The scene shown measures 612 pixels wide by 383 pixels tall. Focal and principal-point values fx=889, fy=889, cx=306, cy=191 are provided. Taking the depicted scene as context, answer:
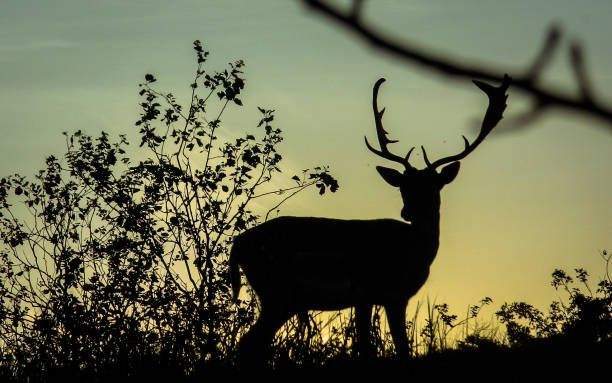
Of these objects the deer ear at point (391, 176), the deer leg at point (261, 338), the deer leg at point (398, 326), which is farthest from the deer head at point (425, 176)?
the deer leg at point (261, 338)

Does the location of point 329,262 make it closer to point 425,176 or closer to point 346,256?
point 346,256

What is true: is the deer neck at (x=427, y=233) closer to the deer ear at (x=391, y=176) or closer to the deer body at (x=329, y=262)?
the deer body at (x=329, y=262)

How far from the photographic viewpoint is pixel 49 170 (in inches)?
357

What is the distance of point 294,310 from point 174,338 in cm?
120

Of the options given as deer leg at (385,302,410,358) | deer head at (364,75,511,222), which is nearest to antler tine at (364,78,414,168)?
deer head at (364,75,511,222)

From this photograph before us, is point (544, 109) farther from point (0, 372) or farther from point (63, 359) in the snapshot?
point (0, 372)

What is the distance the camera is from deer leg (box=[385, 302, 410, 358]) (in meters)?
7.10

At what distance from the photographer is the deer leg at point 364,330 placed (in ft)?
22.1

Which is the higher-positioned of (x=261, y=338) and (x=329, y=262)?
(x=329, y=262)

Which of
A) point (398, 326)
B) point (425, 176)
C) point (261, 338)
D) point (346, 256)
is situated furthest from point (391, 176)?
point (261, 338)

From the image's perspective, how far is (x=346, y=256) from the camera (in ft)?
27.6

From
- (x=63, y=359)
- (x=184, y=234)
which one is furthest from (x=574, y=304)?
(x=63, y=359)

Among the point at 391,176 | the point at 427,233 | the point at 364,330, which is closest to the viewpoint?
the point at 364,330

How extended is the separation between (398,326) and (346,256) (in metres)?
1.10
